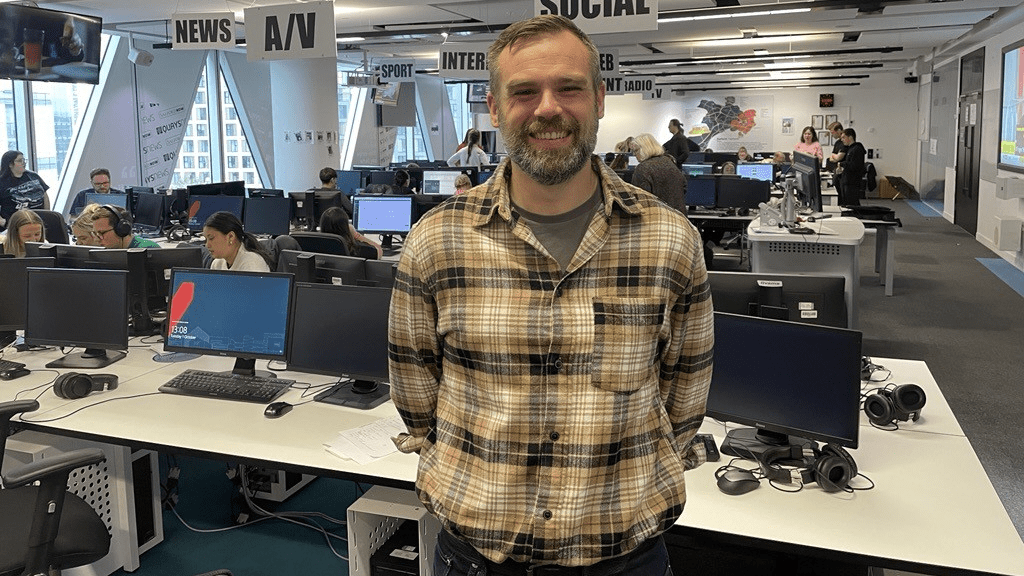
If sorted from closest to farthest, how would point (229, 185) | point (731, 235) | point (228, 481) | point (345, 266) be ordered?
1. point (345, 266)
2. point (228, 481)
3. point (229, 185)
4. point (731, 235)

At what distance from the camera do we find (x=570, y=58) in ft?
4.67

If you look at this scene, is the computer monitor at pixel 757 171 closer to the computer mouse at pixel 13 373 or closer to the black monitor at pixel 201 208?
the black monitor at pixel 201 208

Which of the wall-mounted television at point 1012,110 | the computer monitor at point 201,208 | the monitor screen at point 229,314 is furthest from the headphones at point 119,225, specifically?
the wall-mounted television at point 1012,110

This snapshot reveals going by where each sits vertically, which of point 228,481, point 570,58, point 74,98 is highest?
point 74,98

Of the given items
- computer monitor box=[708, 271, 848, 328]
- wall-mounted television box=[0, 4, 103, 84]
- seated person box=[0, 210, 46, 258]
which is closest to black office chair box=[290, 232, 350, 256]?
seated person box=[0, 210, 46, 258]

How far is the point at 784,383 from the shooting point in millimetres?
2637

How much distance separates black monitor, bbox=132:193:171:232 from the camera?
29.1 ft

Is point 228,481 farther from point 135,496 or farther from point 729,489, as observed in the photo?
point 729,489

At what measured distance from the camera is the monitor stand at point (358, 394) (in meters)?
3.27

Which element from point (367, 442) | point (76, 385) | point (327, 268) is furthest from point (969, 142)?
point (76, 385)

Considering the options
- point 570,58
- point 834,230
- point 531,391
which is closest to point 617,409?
point 531,391

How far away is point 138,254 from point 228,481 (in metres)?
A: 1.23

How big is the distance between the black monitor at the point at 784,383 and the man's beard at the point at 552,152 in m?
1.38

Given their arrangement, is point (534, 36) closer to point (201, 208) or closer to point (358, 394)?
point (358, 394)
